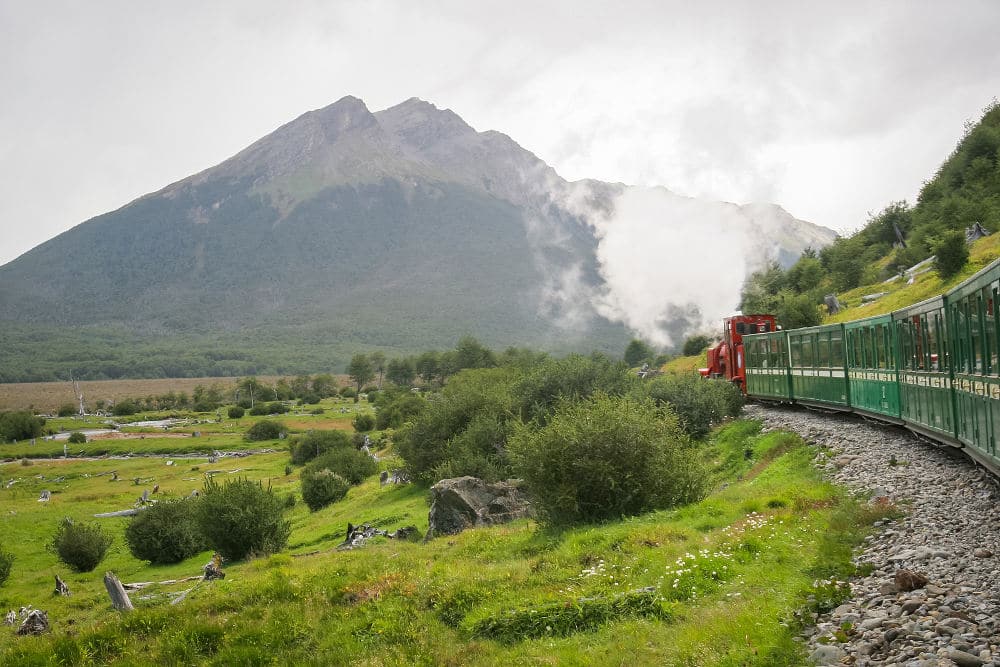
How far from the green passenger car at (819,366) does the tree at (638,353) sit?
251ft

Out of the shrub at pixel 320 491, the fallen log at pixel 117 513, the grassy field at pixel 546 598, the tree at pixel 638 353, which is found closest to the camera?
the grassy field at pixel 546 598

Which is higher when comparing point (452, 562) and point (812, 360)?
point (812, 360)

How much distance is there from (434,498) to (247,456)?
59.9 meters

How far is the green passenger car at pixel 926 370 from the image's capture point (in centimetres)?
1350

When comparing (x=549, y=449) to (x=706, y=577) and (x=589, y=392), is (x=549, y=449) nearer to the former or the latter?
(x=706, y=577)

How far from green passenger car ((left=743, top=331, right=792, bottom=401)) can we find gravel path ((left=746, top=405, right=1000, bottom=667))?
48.2ft

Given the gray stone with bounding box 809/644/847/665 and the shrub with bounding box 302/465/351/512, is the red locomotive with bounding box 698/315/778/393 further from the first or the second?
the gray stone with bounding box 809/644/847/665

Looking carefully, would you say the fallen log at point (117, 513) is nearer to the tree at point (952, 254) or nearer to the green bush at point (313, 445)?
the green bush at point (313, 445)

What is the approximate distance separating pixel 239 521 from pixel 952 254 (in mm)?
45634

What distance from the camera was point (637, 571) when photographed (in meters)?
12.4

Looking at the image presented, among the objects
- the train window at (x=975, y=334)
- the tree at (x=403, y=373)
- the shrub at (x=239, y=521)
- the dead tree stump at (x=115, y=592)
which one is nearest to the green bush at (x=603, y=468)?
the train window at (x=975, y=334)

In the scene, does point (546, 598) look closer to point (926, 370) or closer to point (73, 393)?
point (926, 370)

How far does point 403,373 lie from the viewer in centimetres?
14362

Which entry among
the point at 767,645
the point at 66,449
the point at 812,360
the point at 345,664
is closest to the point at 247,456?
the point at 66,449
